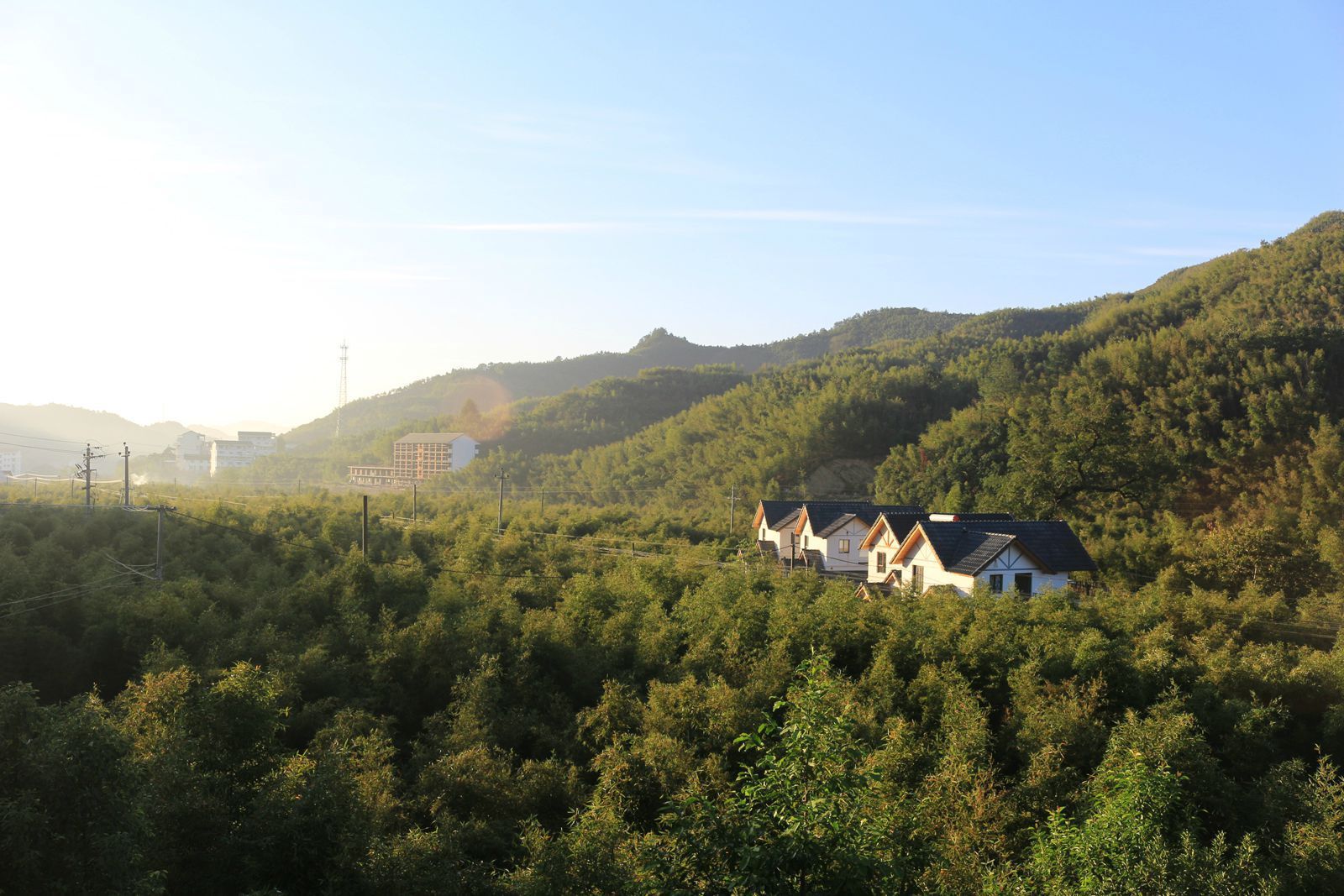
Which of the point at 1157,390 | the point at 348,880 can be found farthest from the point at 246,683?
the point at 1157,390

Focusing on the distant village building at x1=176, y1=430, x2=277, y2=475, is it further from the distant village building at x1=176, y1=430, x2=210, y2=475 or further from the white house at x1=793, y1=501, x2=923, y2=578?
the white house at x1=793, y1=501, x2=923, y2=578

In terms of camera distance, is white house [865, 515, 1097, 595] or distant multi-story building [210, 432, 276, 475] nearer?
white house [865, 515, 1097, 595]

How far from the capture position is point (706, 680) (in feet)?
44.8

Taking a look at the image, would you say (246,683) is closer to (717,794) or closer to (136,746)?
(136,746)

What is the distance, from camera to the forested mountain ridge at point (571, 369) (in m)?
102

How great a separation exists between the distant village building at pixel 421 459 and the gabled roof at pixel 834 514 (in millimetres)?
36364

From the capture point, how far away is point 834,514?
2434cm

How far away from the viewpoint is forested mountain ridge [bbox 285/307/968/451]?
102 m


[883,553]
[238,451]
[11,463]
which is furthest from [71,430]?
[883,553]

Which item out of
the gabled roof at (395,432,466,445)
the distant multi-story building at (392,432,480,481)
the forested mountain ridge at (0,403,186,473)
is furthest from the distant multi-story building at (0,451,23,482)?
the gabled roof at (395,432,466,445)

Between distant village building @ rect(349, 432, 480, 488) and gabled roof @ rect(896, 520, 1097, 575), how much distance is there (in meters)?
43.3

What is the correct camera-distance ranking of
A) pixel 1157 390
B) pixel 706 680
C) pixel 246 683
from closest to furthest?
1. pixel 246 683
2. pixel 706 680
3. pixel 1157 390

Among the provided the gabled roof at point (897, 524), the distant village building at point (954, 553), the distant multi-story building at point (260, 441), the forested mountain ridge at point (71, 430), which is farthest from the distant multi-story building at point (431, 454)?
the forested mountain ridge at point (71, 430)

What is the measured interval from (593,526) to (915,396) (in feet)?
71.8
